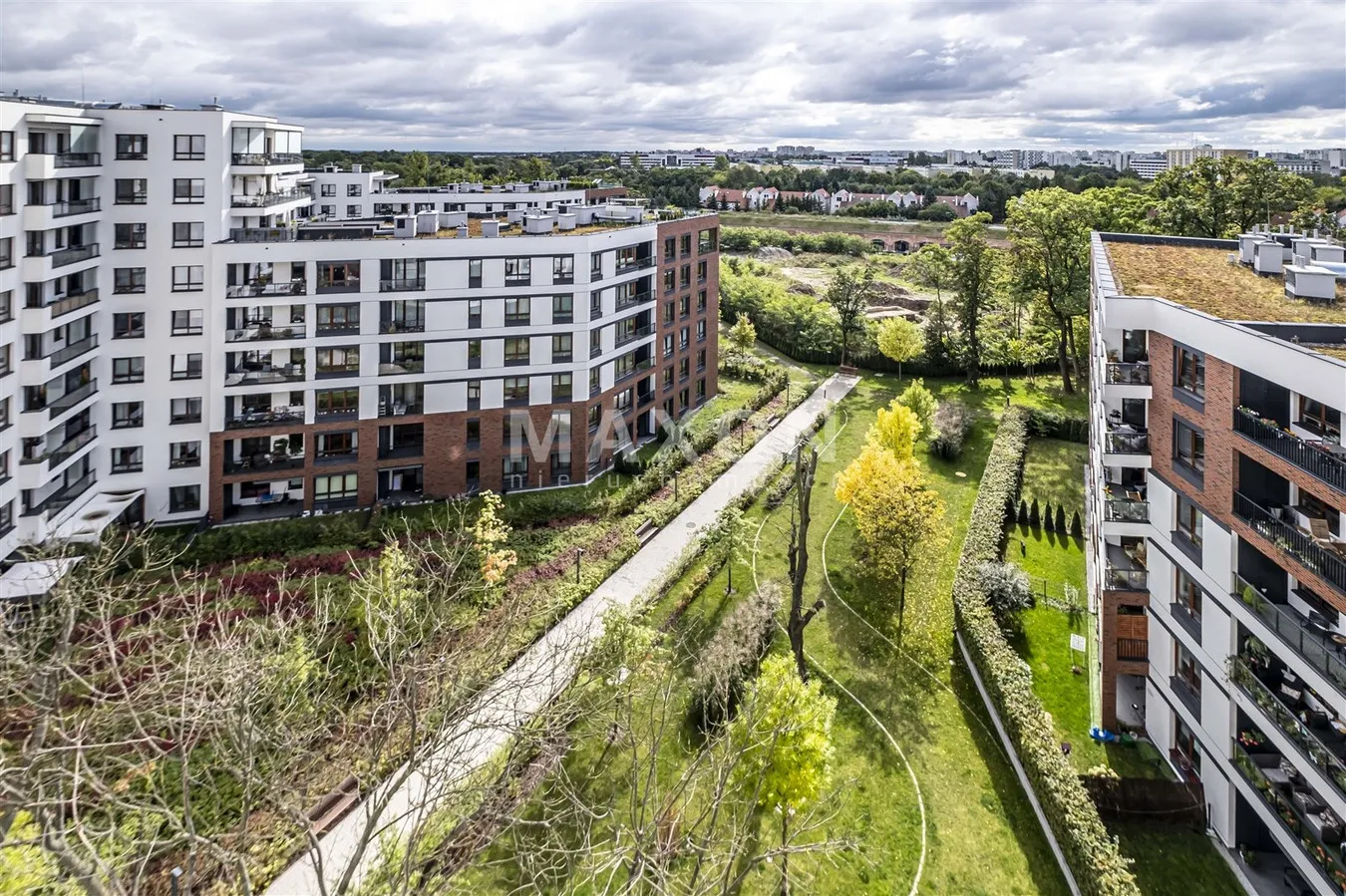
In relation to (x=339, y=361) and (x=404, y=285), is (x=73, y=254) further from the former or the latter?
(x=404, y=285)

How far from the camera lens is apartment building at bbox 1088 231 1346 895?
15.7 metres

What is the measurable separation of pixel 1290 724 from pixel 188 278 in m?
42.4

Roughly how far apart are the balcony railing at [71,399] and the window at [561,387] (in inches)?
797

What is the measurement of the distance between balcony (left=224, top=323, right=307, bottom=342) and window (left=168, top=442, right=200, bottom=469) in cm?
542

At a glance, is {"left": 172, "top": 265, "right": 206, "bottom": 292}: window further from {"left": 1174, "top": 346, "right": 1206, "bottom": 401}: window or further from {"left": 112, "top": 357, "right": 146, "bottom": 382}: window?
{"left": 1174, "top": 346, "right": 1206, "bottom": 401}: window

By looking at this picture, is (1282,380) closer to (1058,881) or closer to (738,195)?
(1058,881)

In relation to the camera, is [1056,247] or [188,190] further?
[1056,247]

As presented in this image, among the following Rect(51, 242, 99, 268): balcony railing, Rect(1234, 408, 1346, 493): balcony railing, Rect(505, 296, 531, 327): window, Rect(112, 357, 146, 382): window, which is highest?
Rect(51, 242, 99, 268): balcony railing

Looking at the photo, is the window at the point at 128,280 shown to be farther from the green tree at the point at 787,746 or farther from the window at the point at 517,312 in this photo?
the green tree at the point at 787,746

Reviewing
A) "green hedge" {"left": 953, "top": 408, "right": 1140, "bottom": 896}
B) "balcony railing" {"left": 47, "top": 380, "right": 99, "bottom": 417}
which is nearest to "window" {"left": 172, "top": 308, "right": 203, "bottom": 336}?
"balcony railing" {"left": 47, "top": 380, "right": 99, "bottom": 417}

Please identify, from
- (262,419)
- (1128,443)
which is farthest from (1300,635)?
(262,419)

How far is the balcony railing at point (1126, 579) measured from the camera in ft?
72.2

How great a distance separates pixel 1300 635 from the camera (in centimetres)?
1587

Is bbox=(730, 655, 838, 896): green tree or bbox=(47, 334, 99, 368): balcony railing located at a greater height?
bbox=(47, 334, 99, 368): balcony railing
